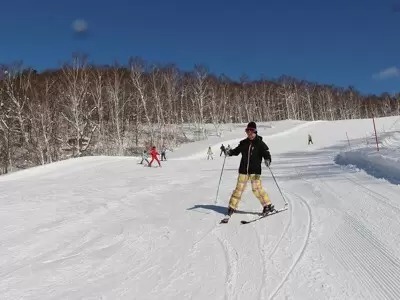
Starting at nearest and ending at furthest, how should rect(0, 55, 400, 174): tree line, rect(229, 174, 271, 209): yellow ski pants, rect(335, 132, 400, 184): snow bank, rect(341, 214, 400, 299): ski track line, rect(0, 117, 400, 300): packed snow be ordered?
rect(341, 214, 400, 299): ski track line
rect(0, 117, 400, 300): packed snow
rect(229, 174, 271, 209): yellow ski pants
rect(335, 132, 400, 184): snow bank
rect(0, 55, 400, 174): tree line

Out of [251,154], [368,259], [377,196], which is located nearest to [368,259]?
[368,259]

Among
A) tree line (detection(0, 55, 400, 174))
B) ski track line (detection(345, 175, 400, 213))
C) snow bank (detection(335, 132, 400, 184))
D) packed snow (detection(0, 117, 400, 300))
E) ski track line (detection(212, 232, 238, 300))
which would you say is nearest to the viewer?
ski track line (detection(212, 232, 238, 300))

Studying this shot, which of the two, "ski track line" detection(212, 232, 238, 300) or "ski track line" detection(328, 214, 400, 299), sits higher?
"ski track line" detection(212, 232, 238, 300)

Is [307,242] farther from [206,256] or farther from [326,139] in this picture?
[326,139]

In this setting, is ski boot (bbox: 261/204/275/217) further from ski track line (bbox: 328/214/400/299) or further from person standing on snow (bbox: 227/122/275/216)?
ski track line (bbox: 328/214/400/299)

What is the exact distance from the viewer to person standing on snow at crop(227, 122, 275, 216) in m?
8.20

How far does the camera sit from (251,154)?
832 centimetres

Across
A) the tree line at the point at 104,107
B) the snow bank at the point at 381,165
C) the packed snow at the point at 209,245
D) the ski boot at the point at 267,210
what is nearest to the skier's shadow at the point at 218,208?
the packed snow at the point at 209,245

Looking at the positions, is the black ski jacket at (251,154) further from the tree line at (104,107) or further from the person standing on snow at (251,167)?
the tree line at (104,107)

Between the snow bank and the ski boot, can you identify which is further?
the snow bank

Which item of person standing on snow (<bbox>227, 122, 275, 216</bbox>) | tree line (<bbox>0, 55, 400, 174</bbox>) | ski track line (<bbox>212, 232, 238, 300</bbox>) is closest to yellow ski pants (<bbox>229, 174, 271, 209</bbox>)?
person standing on snow (<bbox>227, 122, 275, 216</bbox>)

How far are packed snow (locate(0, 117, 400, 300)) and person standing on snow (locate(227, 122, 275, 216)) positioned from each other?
349mm

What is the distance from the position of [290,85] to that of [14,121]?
214 feet

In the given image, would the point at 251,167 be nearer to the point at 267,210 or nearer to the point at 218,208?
the point at 267,210
